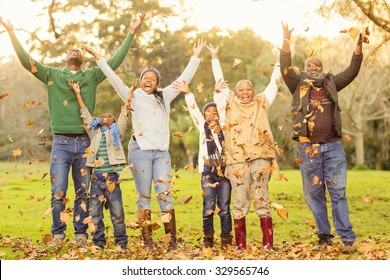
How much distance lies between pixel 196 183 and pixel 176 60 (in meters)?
9.23

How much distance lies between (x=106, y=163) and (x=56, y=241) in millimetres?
1028

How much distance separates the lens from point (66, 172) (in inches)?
307

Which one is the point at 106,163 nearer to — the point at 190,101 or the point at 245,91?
the point at 190,101

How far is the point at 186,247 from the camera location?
808 centimetres

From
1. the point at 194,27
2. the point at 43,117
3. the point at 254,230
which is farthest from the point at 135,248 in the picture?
the point at 194,27

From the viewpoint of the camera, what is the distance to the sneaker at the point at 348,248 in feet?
24.5

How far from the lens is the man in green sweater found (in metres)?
7.73

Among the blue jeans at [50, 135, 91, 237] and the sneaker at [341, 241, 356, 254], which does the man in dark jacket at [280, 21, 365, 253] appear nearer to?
the sneaker at [341, 241, 356, 254]

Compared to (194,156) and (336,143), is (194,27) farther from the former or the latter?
(336,143)

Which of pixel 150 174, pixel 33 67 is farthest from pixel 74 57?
pixel 150 174

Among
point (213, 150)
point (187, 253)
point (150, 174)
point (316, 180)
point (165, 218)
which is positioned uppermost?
point (213, 150)

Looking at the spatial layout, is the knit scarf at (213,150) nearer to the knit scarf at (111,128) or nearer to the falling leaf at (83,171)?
the knit scarf at (111,128)

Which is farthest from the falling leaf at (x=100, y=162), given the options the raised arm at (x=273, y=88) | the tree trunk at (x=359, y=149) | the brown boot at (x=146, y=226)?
the tree trunk at (x=359, y=149)

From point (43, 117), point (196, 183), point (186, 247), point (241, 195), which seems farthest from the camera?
point (43, 117)
